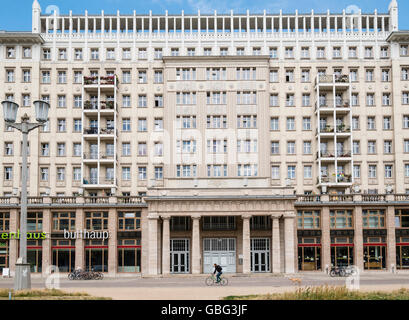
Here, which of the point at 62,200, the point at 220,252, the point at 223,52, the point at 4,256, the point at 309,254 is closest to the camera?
the point at 220,252

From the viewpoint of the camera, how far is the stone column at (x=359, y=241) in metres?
57.4

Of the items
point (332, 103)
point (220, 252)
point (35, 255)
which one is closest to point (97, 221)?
point (35, 255)

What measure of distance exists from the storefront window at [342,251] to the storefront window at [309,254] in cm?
161

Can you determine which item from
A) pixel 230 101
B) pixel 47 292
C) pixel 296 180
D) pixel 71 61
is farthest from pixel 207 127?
pixel 47 292

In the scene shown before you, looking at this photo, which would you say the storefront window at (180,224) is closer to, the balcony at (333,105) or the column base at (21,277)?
the balcony at (333,105)

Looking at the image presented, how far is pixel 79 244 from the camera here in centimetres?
5791

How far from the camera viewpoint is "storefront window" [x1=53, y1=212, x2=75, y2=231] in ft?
192

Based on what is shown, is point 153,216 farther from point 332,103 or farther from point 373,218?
point 332,103

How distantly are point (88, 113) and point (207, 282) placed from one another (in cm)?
3086

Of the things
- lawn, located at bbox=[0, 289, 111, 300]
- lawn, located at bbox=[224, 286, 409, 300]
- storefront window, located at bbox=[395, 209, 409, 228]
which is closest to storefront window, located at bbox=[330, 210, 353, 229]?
storefront window, located at bbox=[395, 209, 409, 228]

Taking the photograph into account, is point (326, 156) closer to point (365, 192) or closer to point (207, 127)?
point (365, 192)

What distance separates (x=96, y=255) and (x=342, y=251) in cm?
2701

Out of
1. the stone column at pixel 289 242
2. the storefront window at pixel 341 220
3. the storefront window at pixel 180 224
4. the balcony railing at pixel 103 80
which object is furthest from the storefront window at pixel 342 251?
the balcony railing at pixel 103 80

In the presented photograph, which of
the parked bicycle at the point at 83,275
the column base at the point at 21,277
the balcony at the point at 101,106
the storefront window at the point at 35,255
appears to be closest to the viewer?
the column base at the point at 21,277
